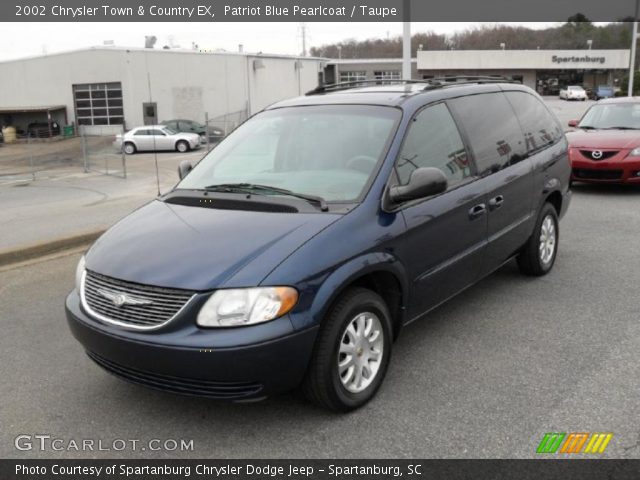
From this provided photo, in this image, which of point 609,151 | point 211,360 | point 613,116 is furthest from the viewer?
point 613,116

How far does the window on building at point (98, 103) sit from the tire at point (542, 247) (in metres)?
38.5

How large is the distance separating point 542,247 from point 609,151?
5.41 metres

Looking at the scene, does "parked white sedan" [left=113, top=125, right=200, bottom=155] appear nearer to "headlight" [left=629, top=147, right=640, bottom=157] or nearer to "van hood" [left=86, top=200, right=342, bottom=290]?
"headlight" [left=629, top=147, right=640, bottom=157]

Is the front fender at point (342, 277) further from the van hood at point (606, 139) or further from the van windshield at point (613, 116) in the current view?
the van windshield at point (613, 116)

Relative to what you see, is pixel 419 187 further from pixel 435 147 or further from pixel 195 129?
pixel 195 129

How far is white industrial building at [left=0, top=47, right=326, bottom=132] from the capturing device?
1603 inches

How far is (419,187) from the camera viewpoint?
3.75 metres

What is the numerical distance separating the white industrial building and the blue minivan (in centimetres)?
3473

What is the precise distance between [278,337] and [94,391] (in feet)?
4.87

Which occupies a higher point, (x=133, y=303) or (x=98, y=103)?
(x=98, y=103)

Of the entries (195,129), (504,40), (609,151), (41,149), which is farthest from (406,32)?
(504,40)

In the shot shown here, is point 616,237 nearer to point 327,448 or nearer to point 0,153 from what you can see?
point 327,448

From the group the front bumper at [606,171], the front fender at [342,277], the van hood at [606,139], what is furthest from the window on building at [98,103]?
the front fender at [342,277]
